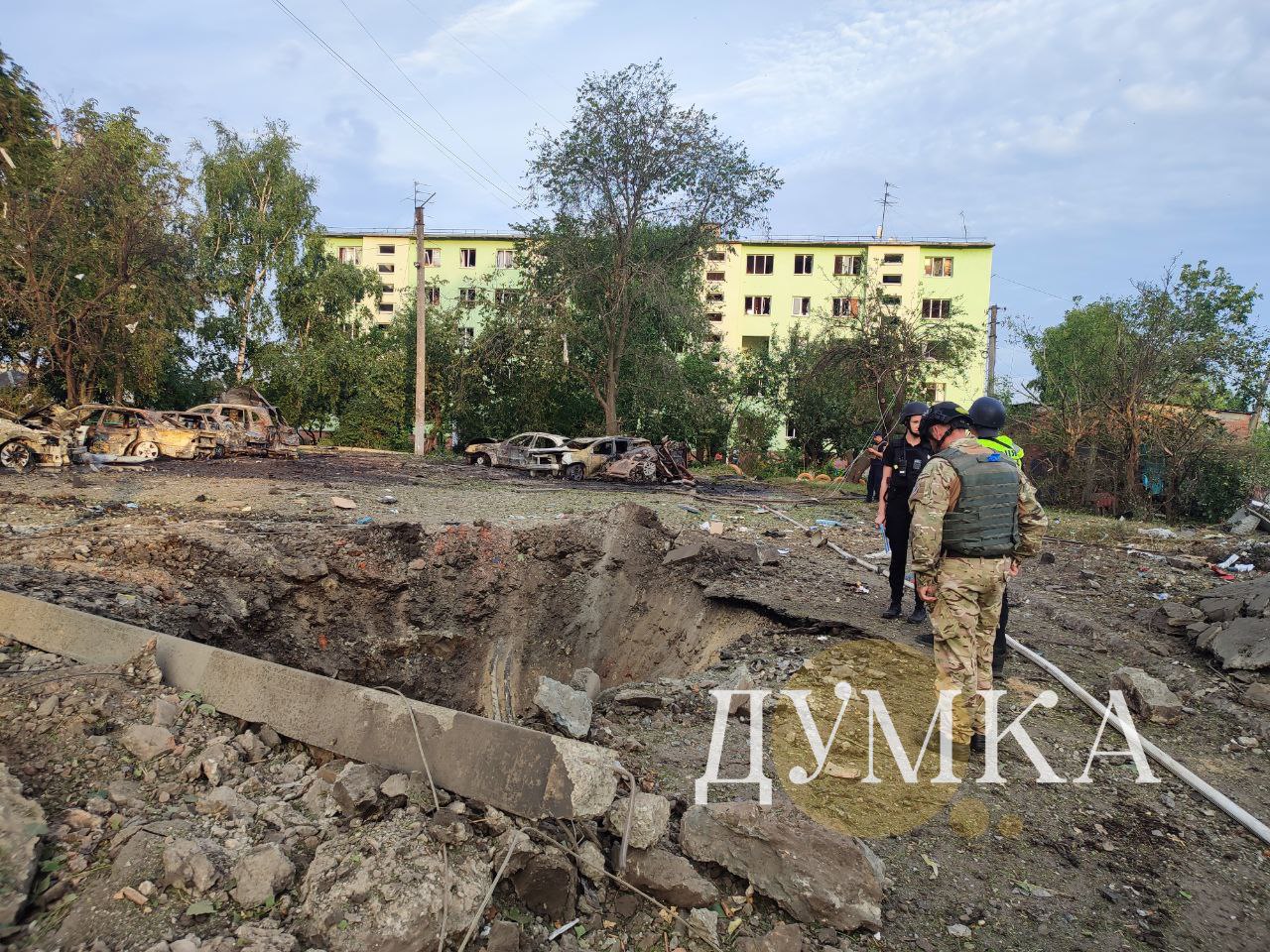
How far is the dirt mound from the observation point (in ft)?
18.8

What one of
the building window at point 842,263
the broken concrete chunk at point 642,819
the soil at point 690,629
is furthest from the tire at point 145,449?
the building window at point 842,263

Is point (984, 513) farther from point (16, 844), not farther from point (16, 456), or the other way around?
point (16, 456)

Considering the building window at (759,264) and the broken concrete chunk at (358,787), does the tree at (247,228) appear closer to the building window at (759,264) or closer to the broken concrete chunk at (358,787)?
the building window at (759,264)

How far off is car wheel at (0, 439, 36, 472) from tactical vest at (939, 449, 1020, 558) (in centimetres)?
1340

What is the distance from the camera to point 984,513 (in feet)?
12.4

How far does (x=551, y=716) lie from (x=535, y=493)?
29.6ft

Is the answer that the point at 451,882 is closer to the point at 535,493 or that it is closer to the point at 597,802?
the point at 597,802

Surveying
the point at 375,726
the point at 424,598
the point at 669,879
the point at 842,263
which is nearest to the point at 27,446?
the point at 424,598

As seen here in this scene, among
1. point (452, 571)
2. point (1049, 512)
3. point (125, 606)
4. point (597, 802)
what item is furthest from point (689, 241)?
point (597, 802)

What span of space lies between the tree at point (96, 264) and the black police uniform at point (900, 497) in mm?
23035

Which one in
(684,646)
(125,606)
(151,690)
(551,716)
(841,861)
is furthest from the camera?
(684,646)

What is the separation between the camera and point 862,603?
21.5ft

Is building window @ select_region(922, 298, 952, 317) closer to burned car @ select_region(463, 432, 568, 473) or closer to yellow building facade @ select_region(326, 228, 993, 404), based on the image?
yellow building facade @ select_region(326, 228, 993, 404)

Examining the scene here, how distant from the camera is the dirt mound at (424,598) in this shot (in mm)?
5734
